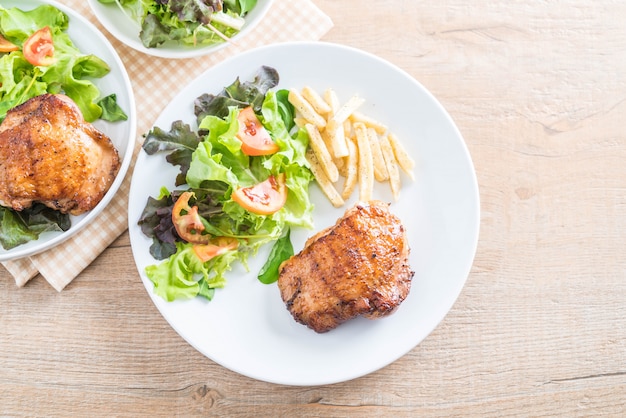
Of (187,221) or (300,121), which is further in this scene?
(300,121)

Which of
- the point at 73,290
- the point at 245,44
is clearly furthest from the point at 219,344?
the point at 245,44

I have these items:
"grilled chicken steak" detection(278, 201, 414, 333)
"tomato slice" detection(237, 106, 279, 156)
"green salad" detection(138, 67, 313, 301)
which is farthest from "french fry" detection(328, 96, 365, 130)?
"grilled chicken steak" detection(278, 201, 414, 333)

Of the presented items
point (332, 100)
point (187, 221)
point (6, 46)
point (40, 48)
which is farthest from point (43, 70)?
point (332, 100)

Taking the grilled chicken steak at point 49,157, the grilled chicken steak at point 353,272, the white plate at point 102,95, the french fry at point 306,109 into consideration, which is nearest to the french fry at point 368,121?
the french fry at point 306,109

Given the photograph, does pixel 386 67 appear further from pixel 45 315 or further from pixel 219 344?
pixel 45 315

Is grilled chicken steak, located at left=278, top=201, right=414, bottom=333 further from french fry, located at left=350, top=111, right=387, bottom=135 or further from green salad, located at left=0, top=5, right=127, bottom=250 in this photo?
green salad, located at left=0, top=5, right=127, bottom=250

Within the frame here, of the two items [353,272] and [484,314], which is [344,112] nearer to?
[353,272]

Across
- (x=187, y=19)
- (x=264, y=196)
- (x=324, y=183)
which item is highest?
(x=187, y=19)
